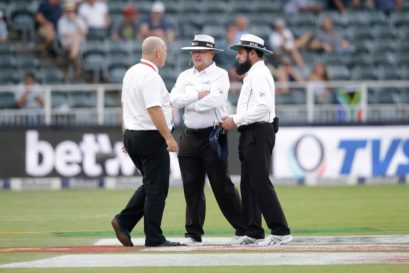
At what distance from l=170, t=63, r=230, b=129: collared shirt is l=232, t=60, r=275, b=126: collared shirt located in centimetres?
41

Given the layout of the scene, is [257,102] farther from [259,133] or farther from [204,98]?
[204,98]

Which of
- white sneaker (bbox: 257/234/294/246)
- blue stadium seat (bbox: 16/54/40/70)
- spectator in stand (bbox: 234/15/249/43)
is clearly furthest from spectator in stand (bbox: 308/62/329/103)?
white sneaker (bbox: 257/234/294/246)

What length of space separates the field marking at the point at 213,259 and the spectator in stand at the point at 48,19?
584 inches

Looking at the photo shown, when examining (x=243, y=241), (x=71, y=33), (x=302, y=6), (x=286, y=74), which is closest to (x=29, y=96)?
(x=71, y=33)

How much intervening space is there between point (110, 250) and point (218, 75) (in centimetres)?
239

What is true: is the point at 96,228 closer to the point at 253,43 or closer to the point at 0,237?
the point at 0,237

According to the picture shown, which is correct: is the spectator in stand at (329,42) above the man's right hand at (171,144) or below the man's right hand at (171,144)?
above

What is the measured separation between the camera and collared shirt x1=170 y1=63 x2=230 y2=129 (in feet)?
43.6

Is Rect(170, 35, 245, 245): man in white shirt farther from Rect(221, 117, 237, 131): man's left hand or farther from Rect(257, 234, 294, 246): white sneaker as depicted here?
Rect(257, 234, 294, 246): white sneaker

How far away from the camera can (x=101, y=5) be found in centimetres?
2642

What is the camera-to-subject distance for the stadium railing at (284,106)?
77.6 ft

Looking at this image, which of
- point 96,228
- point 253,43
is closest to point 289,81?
point 96,228

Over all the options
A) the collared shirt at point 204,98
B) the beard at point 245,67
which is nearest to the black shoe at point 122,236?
Result: the collared shirt at point 204,98

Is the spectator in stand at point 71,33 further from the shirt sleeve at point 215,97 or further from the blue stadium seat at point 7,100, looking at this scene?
the shirt sleeve at point 215,97
